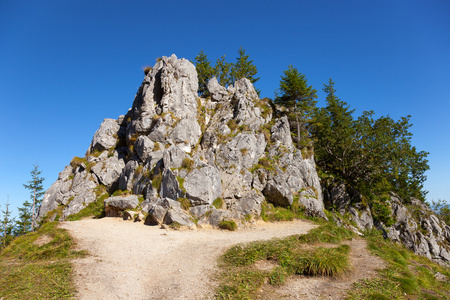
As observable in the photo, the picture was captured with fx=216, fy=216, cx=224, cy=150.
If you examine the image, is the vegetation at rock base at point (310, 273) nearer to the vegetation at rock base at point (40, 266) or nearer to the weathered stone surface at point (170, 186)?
the vegetation at rock base at point (40, 266)

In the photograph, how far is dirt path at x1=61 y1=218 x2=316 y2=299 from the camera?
805 cm

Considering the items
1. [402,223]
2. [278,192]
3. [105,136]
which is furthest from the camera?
[105,136]

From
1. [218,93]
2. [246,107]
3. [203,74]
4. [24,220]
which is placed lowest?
[24,220]

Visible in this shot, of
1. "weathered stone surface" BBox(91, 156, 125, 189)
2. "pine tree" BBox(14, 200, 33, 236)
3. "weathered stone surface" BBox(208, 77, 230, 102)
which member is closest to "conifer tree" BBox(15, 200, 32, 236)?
"pine tree" BBox(14, 200, 33, 236)

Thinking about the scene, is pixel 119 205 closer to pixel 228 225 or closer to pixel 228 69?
pixel 228 225

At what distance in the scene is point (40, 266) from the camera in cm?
956

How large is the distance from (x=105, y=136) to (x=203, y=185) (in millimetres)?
19888

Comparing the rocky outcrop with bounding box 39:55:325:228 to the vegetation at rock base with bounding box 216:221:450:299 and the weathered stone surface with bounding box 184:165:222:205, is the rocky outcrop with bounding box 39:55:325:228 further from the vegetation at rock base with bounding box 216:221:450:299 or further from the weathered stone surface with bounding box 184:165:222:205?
the vegetation at rock base with bounding box 216:221:450:299

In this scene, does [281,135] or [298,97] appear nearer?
[281,135]

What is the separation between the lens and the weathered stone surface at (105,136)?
31078mm

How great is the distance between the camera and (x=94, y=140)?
32031mm

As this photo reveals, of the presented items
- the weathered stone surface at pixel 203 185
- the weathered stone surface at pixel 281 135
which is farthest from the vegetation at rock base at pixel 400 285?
the weathered stone surface at pixel 281 135

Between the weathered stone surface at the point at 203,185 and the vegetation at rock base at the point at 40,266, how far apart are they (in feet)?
30.9

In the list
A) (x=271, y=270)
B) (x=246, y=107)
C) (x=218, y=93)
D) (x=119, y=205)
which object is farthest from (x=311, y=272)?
(x=218, y=93)
